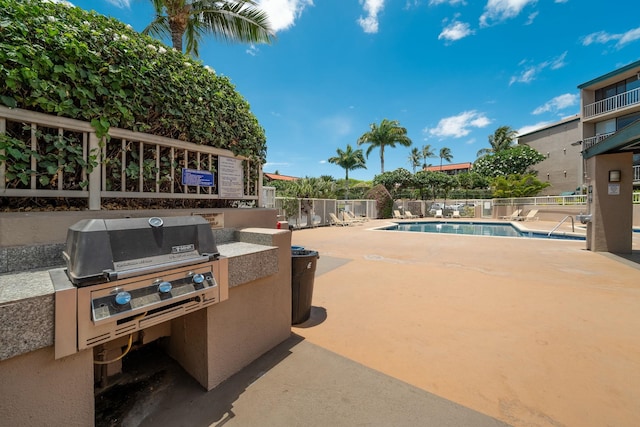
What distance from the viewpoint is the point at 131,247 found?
154 cm

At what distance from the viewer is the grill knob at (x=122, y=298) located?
4.43 feet

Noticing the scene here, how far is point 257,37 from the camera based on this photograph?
6762mm

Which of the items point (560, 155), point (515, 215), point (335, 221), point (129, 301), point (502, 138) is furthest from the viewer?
point (502, 138)

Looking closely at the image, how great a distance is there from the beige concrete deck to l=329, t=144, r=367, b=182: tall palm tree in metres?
28.0

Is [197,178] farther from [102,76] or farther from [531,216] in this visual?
[531,216]

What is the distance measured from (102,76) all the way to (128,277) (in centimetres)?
177

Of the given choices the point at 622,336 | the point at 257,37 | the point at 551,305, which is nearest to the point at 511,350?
the point at 622,336

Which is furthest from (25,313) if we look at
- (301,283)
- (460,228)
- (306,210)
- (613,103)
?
(613,103)

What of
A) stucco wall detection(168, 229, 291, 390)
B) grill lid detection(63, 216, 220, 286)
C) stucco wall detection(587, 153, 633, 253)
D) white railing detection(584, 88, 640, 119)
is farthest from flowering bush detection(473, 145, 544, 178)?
grill lid detection(63, 216, 220, 286)

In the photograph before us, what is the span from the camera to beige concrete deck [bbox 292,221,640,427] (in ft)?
6.49

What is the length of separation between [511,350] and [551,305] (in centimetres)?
178

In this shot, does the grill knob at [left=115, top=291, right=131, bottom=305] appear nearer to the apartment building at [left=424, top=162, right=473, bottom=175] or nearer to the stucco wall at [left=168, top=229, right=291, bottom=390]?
the stucco wall at [left=168, top=229, right=291, bottom=390]

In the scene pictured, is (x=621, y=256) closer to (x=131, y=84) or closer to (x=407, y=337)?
(x=407, y=337)

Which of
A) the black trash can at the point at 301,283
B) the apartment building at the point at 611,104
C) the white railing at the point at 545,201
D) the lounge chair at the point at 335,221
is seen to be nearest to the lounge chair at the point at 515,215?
the white railing at the point at 545,201
